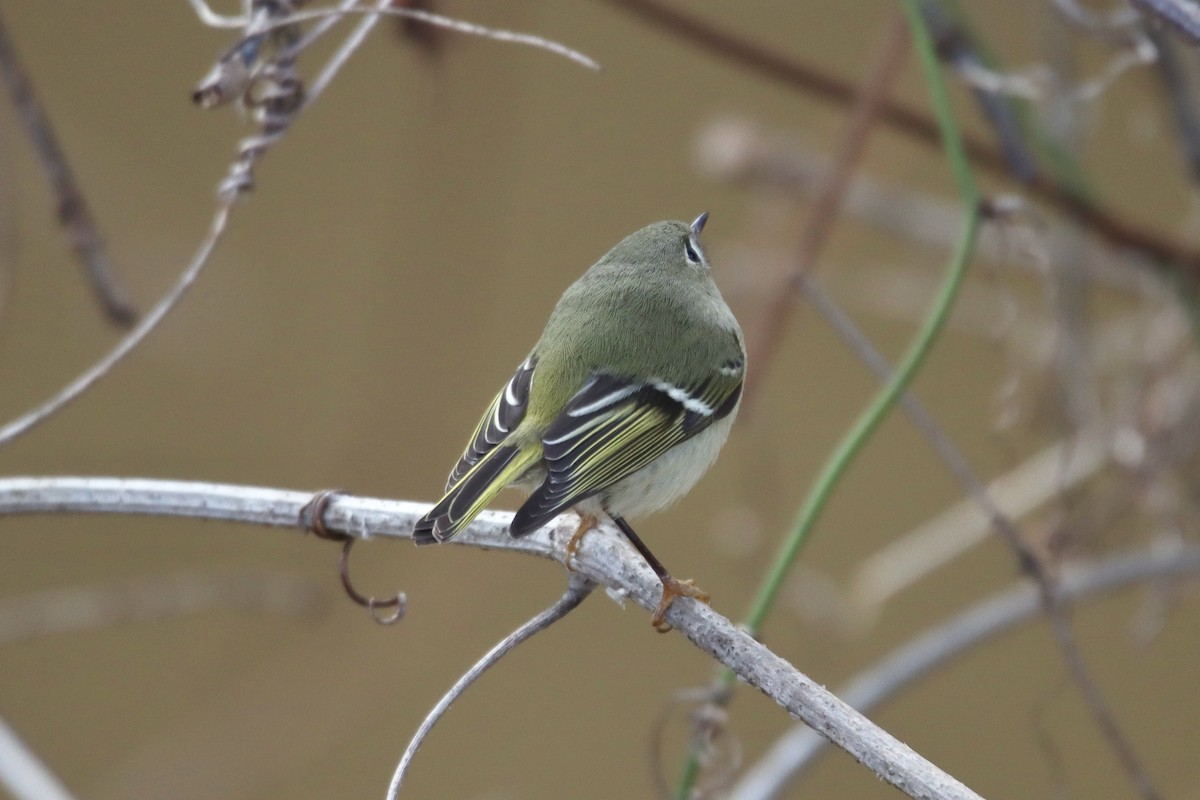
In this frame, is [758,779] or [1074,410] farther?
[1074,410]

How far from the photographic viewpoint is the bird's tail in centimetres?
126

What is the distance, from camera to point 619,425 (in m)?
1.67

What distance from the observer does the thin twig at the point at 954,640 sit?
1856 millimetres

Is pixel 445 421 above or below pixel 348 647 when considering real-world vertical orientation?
above

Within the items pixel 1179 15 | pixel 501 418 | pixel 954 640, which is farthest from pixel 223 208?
pixel 954 640

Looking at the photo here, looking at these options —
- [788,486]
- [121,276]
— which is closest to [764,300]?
[788,486]

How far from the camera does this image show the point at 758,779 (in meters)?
1.89

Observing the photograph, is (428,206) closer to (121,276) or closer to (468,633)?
→ (121,276)

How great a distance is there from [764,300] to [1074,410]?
728 mm

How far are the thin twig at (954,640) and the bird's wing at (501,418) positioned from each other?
63cm

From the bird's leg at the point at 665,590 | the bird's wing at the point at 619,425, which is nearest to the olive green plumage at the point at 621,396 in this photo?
the bird's wing at the point at 619,425

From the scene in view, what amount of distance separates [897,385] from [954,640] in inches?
27.1

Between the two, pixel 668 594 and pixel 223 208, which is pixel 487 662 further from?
pixel 223 208

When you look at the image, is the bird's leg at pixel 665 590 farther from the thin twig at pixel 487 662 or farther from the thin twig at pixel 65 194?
the thin twig at pixel 65 194
